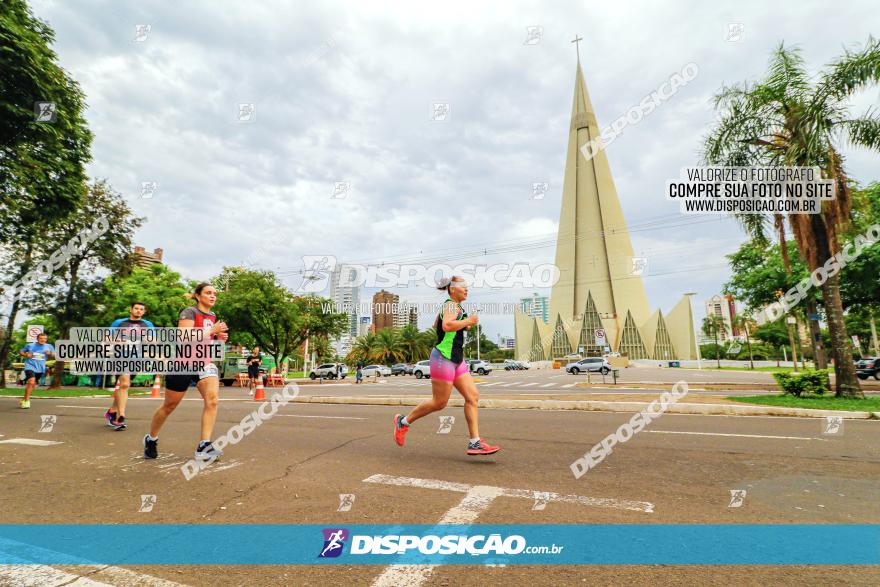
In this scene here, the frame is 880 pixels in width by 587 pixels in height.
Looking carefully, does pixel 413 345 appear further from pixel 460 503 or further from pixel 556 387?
pixel 460 503

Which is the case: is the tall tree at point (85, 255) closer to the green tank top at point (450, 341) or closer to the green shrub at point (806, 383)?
the green tank top at point (450, 341)

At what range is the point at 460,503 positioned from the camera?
3.23 m

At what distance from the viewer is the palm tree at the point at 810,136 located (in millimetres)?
11070

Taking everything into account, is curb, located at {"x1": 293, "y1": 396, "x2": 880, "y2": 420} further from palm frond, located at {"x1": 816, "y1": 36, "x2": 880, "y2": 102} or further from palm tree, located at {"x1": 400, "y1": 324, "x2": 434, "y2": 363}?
palm tree, located at {"x1": 400, "y1": 324, "x2": 434, "y2": 363}

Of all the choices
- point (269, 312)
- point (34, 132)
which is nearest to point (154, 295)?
point (269, 312)

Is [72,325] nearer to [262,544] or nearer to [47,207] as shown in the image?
[47,207]

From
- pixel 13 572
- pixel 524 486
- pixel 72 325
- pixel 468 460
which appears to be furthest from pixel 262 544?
pixel 72 325

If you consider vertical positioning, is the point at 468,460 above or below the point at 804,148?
below

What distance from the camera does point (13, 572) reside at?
89.5 inches

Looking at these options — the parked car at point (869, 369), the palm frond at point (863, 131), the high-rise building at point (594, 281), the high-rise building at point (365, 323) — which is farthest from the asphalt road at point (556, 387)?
the high-rise building at point (594, 281)

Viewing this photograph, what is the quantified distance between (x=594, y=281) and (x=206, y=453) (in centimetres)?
8614

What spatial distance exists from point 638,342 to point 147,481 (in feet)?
286

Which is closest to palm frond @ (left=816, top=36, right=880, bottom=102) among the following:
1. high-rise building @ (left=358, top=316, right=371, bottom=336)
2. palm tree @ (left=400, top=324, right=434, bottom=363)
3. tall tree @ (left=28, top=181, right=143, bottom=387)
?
tall tree @ (left=28, top=181, right=143, bottom=387)

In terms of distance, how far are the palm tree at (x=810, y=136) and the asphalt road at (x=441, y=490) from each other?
6.80m
